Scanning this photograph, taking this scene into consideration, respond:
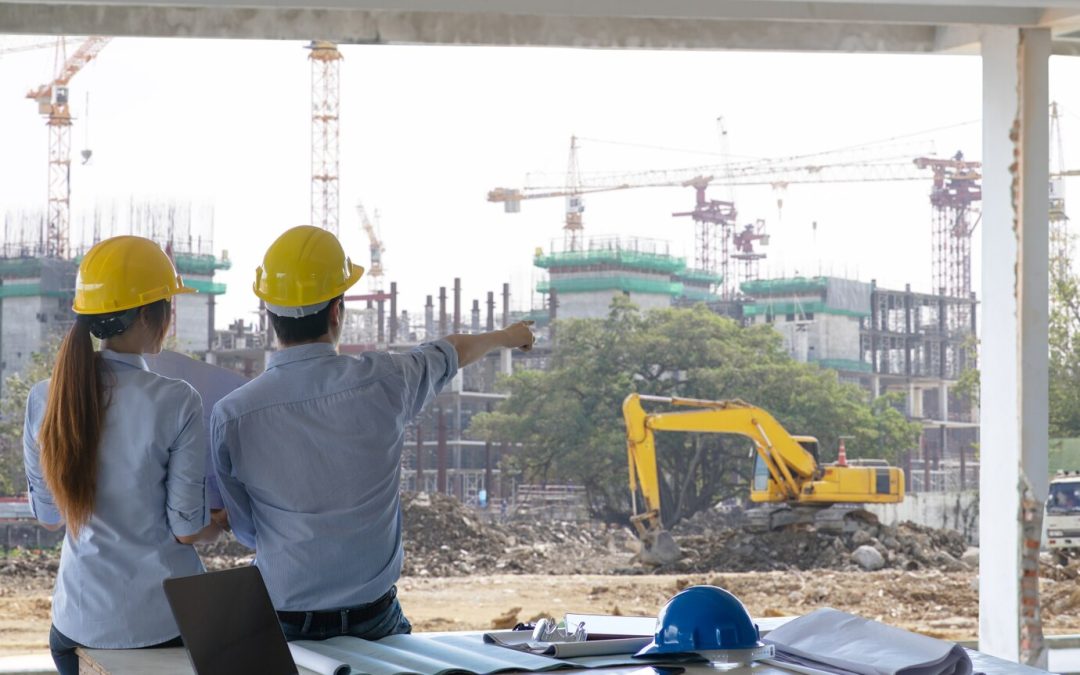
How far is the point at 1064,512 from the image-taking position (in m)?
7.52

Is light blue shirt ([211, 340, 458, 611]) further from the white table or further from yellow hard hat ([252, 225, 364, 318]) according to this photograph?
the white table

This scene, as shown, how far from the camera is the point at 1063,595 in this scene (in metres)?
8.38

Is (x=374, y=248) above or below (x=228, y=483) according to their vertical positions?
above

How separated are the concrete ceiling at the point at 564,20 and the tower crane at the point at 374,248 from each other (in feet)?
20.8

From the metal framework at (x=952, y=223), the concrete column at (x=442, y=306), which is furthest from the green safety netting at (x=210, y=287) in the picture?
the metal framework at (x=952, y=223)

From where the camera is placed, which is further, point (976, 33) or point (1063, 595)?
point (1063, 595)

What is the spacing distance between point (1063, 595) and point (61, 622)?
7.90 meters

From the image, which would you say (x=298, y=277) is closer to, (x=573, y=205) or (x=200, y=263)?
(x=200, y=263)

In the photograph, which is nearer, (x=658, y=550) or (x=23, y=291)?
(x=23, y=291)

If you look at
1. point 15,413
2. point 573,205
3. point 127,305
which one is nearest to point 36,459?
point 127,305

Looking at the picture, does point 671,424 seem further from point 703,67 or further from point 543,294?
point 703,67

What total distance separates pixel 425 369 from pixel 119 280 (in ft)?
1.73

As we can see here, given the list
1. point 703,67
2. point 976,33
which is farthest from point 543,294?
point 976,33

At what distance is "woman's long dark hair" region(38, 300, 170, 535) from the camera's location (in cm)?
185
